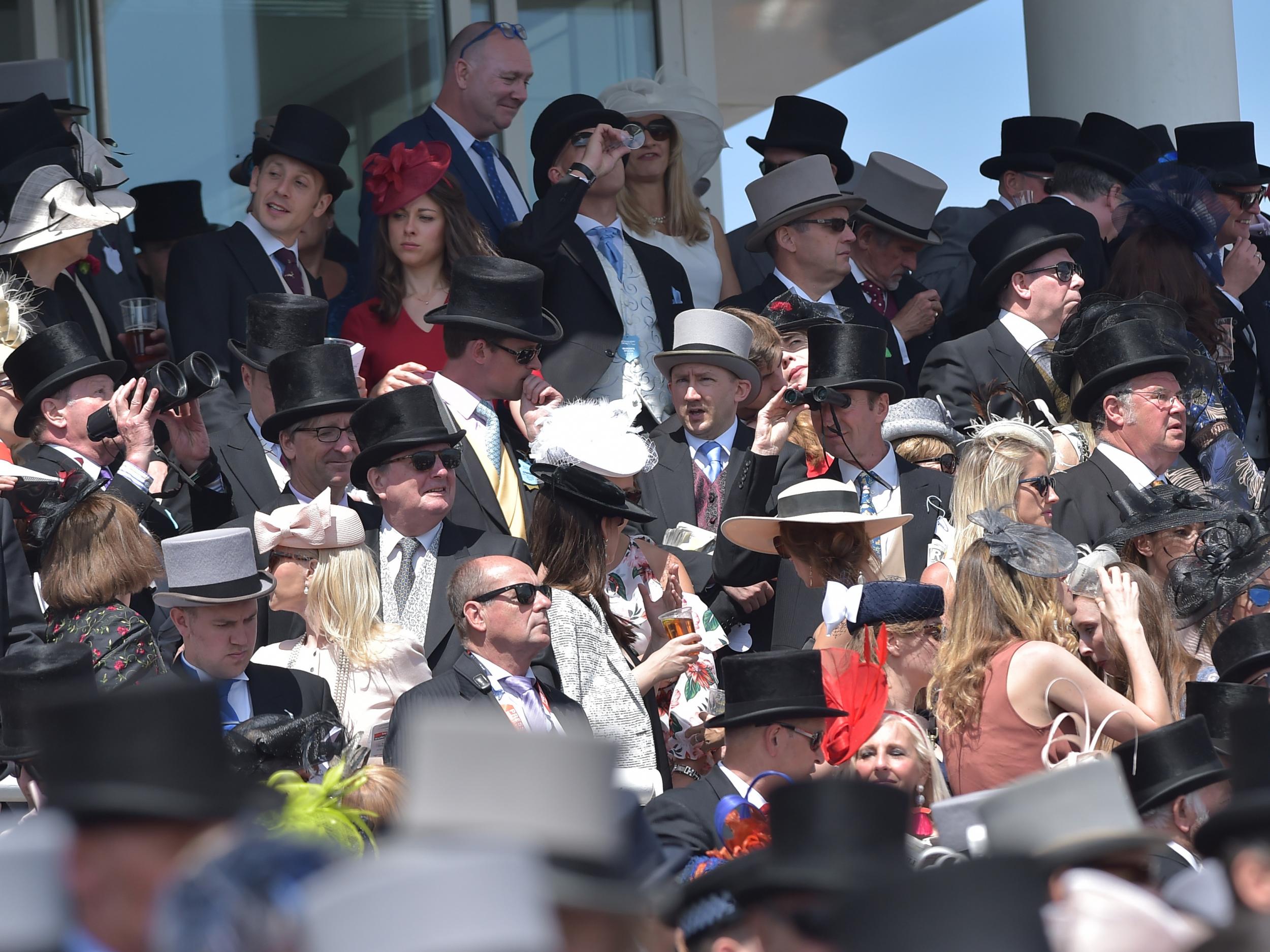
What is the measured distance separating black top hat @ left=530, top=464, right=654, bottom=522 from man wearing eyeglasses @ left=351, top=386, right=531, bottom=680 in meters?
0.22

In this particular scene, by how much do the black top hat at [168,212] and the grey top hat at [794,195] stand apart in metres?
2.42

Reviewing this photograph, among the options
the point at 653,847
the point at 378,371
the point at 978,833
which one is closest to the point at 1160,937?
the point at 653,847

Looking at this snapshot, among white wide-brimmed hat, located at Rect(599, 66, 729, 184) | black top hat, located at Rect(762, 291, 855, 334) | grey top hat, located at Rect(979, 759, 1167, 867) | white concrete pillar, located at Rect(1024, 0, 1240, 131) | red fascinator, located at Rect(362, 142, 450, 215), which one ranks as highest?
white concrete pillar, located at Rect(1024, 0, 1240, 131)

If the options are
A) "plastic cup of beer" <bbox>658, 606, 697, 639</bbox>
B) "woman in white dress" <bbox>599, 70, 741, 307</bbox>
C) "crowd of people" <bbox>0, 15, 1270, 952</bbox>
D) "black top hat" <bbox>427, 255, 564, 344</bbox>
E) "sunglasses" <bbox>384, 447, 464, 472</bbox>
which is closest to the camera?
"crowd of people" <bbox>0, 15, 1270, 952</bbox>

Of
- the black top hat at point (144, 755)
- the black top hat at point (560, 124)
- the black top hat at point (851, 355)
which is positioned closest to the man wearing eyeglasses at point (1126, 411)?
the black top hat at point (851, 355)

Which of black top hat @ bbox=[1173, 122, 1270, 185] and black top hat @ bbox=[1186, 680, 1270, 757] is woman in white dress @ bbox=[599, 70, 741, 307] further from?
black top hat @ bbox=[1186, 680, 1270, 757]

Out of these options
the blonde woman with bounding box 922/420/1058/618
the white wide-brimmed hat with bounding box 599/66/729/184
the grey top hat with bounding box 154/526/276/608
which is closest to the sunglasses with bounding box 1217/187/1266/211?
the white wide-brimmed hat with bounding box 599/66/729/184

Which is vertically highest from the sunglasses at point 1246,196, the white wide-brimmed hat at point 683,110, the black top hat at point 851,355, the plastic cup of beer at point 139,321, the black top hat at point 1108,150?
the white wide-brimmed hat at point 683,110

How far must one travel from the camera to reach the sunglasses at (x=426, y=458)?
5.61 metres

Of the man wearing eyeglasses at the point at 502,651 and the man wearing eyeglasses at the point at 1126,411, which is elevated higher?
the man wearing eyeglasses at the point at 1126,411

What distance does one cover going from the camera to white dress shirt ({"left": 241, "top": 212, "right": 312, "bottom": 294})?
694cm

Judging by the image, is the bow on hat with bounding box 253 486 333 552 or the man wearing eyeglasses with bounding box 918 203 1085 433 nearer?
the bow on hat with bounding box 253 486 333 552

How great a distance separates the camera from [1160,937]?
8.04 ft

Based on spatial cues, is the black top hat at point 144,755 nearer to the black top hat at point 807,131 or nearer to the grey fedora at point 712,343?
the grey fedora at point 712,343
